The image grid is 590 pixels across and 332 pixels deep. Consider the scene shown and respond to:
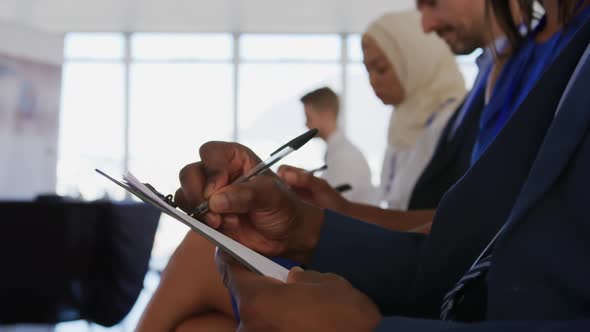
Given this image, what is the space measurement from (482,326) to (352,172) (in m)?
3.54

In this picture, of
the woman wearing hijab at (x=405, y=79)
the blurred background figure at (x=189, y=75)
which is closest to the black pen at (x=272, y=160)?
the woman wearing hijab at (x=405, y=79)

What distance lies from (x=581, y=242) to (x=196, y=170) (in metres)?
0.41

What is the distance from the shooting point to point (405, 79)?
2793 mm

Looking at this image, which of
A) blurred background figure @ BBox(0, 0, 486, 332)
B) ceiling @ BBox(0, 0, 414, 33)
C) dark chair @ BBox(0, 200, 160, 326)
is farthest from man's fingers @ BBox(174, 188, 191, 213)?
ceiling @ BBox(0, 0, 414, 33)

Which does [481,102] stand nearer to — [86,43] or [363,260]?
[363,260]

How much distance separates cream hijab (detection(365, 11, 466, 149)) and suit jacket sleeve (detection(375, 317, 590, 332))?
2.25 metres

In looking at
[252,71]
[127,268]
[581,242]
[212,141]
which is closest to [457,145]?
[212,141]

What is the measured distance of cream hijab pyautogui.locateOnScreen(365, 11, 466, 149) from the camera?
9.05 feet

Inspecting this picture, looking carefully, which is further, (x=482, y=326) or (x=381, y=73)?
(x=381, y=73)

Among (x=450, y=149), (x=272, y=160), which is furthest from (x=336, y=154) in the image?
(x=272, y=160)

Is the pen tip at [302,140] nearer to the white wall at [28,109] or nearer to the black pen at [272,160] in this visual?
the black pen at [272,160]

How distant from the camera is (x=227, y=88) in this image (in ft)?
33.1

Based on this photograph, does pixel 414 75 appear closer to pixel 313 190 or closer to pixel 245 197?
pixel 313 190

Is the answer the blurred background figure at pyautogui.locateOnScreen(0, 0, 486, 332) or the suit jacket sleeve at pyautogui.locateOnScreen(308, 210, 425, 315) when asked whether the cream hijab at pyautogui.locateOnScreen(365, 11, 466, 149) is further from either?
the blurred background figure at pyautogui.locateOnScreen(0, 0, 486, 332)
